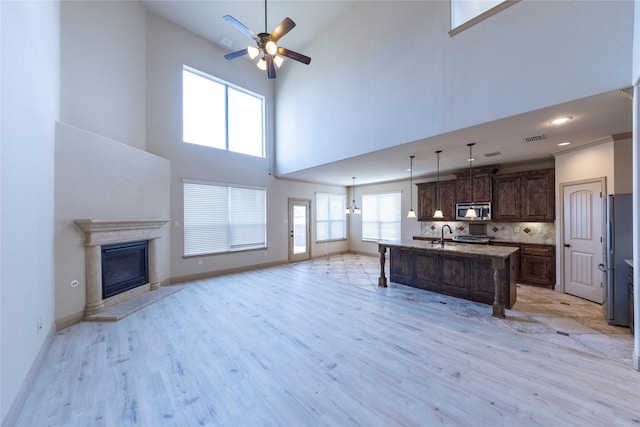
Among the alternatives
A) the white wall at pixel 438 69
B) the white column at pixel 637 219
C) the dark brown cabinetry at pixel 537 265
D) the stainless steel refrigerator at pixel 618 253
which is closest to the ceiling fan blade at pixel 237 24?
the white wall at pixel 438 69

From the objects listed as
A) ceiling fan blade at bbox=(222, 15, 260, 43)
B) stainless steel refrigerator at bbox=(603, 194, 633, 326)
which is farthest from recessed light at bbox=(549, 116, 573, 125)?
ceiling fan blade at bbox=(222, 15, 260, 43)

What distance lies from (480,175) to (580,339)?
3.99m

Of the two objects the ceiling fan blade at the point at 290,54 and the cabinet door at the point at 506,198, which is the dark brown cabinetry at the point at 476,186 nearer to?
the cabinet door at the point at 506,198

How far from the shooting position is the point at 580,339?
115 inches

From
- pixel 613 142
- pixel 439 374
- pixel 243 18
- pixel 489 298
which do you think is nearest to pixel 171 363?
pixel 439 374

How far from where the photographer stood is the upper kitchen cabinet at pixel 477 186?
5.87m

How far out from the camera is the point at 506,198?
5.63 metres

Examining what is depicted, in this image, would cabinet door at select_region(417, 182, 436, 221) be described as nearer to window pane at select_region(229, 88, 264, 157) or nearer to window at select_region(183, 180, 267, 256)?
window at select_region(183, 180, 267, 256)

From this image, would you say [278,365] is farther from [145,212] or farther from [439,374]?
[145,212]


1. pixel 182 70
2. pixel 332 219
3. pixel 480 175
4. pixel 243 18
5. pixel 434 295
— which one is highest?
pixel 243 18

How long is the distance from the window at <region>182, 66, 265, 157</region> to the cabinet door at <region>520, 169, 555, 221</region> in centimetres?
651

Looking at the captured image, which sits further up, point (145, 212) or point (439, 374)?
point (145, 212)

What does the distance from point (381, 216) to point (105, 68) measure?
7870 mm

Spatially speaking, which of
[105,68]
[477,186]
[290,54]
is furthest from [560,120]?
[105,68]
